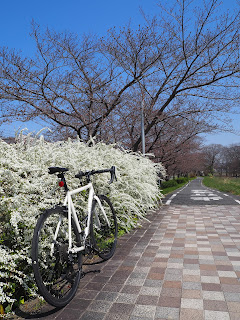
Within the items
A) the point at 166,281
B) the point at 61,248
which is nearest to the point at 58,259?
the point at 61,248

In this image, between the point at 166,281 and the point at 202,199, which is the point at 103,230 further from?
the point at 202,199

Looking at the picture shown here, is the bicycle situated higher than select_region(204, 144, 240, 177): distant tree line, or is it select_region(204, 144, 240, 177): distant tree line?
select_region(204, 144, 240, 177): distant tree line

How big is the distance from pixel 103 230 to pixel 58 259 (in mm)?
1520

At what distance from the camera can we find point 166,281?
2805 millimetres

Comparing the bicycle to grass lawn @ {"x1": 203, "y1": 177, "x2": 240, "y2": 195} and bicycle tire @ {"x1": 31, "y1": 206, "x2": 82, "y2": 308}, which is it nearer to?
bicycle tire @ {"x1": 31, "y1": 206, "x2": 82, "y2": 308}

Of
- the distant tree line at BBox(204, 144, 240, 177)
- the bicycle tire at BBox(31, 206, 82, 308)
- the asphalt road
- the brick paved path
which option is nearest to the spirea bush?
the bicycle tire at BBox(31, 206, 82, 308)

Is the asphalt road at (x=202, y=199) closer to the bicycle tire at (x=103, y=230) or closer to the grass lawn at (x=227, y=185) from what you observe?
the grass lawn at (x=227, y=185)

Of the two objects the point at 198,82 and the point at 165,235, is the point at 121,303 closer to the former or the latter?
the point at 165,235

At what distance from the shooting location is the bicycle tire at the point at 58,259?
2.41 m

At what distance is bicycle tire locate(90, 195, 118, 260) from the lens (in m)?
3.48

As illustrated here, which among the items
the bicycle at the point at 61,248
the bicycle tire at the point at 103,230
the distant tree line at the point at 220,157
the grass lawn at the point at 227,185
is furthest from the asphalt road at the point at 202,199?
the distant tree line at the point at 220,157

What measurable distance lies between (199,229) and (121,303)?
10.2 ft

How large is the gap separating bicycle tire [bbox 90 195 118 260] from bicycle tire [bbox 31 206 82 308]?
0.63 metres

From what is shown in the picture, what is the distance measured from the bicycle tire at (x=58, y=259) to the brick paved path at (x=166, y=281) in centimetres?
13
